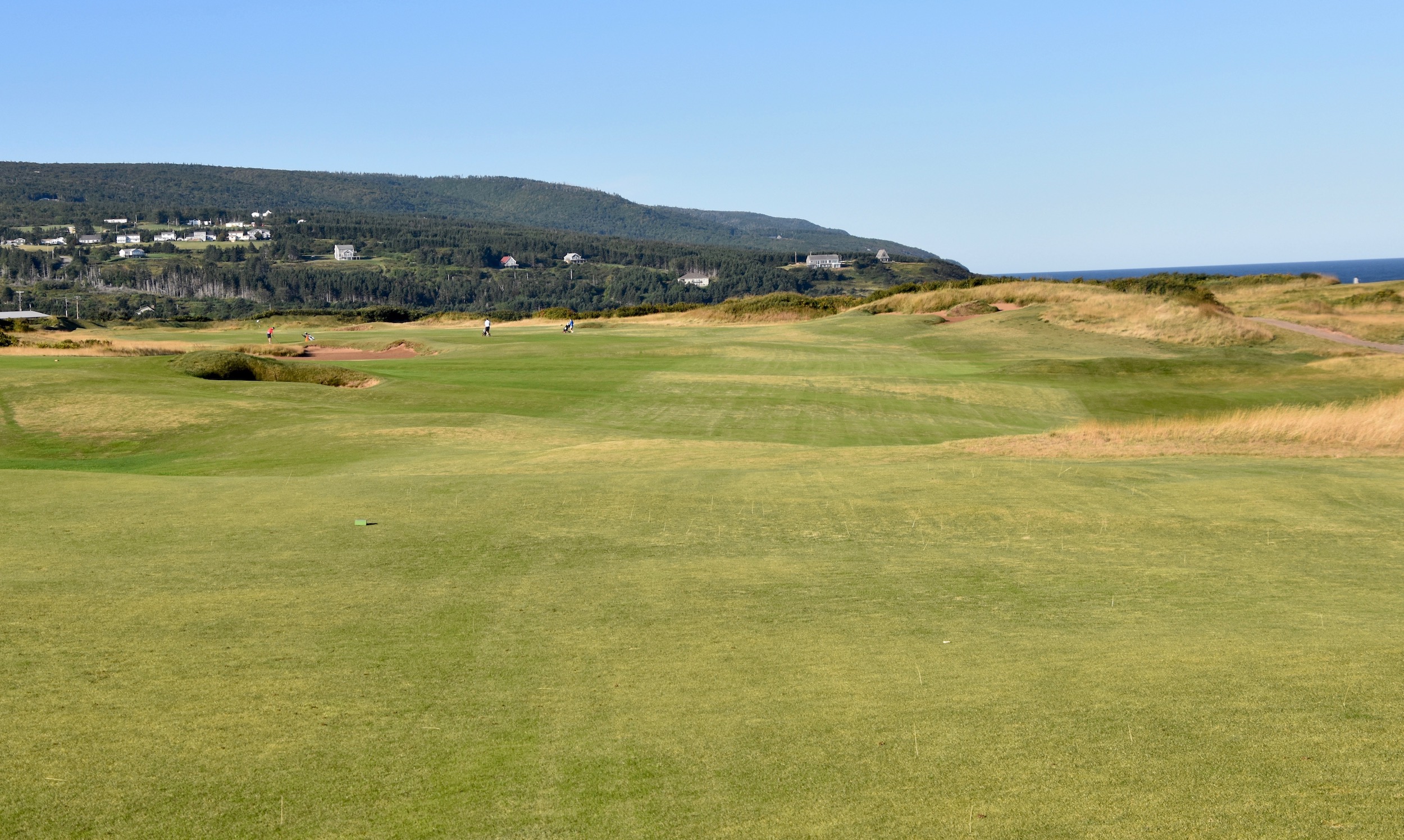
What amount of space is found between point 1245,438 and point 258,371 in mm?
33036

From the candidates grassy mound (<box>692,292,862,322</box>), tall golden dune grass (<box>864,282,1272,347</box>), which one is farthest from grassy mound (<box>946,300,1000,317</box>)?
grassy mound (<box>692,292,862,322</box>)

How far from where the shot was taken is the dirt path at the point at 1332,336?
193ft

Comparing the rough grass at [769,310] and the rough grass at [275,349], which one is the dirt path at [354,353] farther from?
the rough grass at [769,310]

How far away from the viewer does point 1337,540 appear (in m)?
14.2

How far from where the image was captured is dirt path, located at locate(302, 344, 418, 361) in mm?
55125

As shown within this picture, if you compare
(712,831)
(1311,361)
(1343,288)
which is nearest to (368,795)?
(712,831)

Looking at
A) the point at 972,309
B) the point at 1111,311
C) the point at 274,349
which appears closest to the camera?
the point at 274,349

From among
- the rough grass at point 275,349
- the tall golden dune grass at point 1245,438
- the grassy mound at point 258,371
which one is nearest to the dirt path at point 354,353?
the rough grass at point 275,349

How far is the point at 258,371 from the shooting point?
3988 centimetres

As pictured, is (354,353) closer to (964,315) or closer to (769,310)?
(964,315)

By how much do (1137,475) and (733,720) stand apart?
13.7 metres

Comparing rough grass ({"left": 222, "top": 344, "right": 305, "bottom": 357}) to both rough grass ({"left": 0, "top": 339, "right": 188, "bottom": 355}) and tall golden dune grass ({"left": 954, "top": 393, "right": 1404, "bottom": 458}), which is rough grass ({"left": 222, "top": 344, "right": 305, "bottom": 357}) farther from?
tall golden dune grass ({"left": 954, "top": 393, "right": 1404, "bottom": 458})

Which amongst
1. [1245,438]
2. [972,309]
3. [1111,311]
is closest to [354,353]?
[972,309]

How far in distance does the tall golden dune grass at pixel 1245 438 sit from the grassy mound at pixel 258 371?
2490cm
